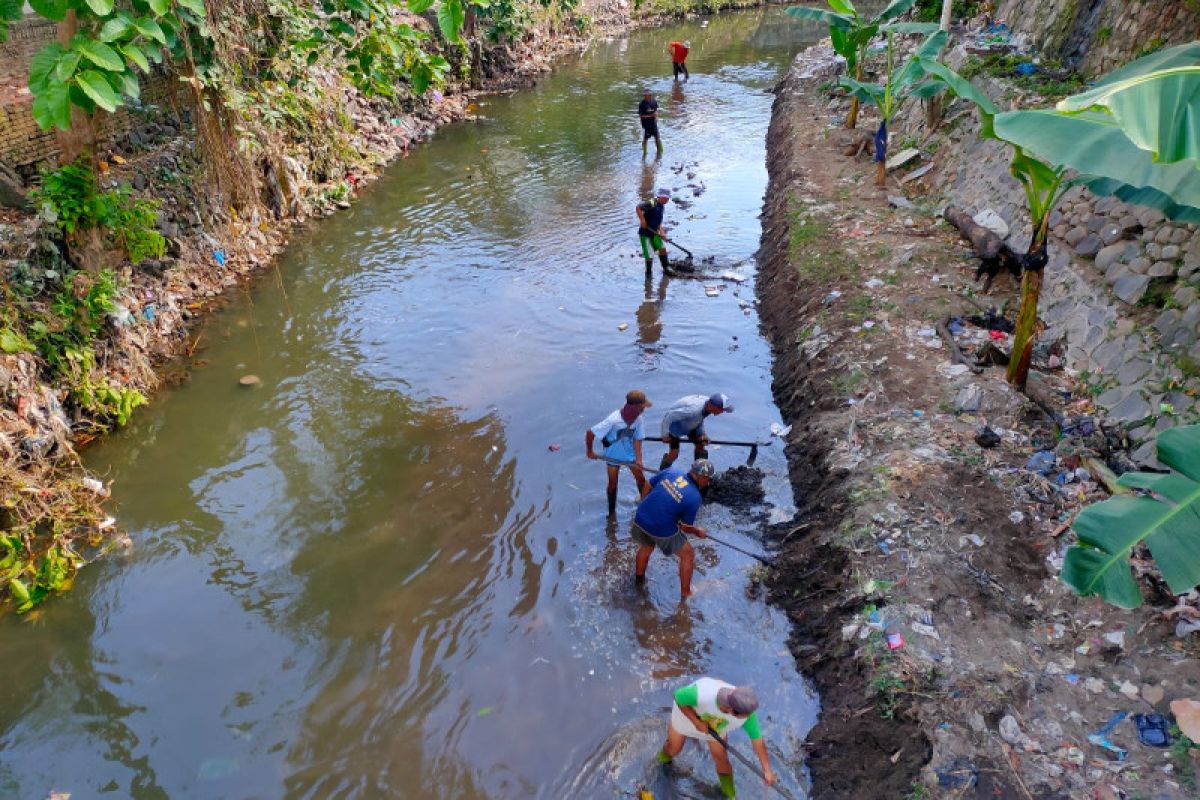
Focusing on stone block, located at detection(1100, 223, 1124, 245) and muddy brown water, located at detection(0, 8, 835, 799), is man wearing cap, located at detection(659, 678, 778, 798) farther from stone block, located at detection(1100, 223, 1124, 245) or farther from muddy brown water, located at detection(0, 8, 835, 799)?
stone block, located at detection(1100, 223, 1124, 245)

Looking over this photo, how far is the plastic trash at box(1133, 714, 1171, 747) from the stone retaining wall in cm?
212

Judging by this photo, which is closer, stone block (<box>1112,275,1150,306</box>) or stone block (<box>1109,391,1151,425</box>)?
stone block (<box>1109,391,1151,425</box>)

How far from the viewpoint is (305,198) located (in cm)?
1276

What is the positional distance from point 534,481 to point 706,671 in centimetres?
266

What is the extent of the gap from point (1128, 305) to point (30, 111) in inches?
466

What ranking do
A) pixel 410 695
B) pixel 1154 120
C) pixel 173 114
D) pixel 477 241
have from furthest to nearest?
pixel 477 241 → pixel 173 114 → pixel 410 695 → pixel 1154 120

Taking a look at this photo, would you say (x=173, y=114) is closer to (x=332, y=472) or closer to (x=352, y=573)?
(x=332, y=472)

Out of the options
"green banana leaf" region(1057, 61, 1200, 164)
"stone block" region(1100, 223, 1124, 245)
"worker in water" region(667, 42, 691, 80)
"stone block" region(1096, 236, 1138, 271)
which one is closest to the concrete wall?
"stone block" region(1100, 223, 1124, 245)

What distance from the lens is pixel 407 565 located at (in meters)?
6.20

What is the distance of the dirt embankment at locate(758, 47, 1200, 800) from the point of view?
4.09m

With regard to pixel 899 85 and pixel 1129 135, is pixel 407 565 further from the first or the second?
pixel 899 85

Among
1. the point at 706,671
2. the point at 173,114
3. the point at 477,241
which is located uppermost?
the point at 173,114

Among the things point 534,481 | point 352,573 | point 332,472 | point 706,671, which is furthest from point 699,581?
point 332,472

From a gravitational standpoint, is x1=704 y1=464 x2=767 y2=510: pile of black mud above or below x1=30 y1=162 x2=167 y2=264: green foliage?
below
